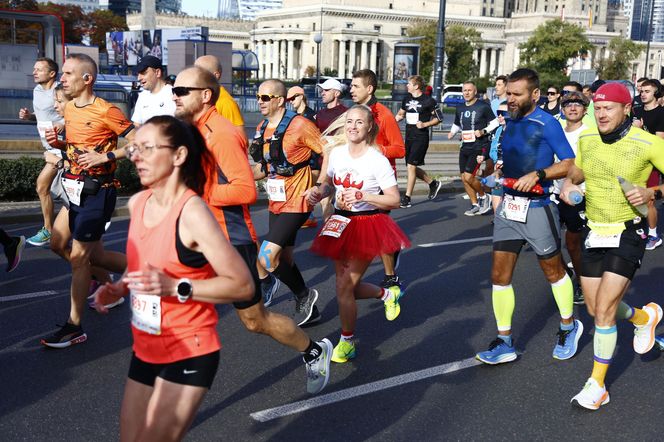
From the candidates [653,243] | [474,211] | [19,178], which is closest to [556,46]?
[474,211]

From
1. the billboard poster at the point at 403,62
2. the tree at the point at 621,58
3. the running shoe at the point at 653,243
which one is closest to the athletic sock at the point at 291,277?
the running shoe at the point at 653,243

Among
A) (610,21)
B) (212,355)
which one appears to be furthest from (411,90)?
(610,21)

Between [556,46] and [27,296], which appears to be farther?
[556,46]

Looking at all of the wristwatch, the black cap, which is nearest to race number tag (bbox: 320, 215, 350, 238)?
the wristwatch

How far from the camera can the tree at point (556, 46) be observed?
310 ft

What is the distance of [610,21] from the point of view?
17575cm

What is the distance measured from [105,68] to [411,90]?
2344 inches

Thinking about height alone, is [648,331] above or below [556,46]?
below

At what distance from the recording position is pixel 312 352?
14.7 ft

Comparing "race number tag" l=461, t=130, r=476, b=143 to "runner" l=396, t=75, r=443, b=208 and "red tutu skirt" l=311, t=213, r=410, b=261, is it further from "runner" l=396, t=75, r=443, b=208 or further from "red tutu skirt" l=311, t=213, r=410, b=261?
"red tutu skirt" l=311, t=213, r=410, b=261

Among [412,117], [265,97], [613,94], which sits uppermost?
[613,94]

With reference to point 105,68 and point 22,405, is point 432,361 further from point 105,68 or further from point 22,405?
point 105,68

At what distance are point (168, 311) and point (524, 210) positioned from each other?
3.13 m

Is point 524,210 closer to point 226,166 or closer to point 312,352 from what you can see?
point 312,352
